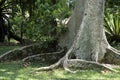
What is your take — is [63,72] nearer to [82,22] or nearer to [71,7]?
[82,22]

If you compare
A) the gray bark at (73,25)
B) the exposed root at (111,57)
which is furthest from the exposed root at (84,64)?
the gray bark at (73,25)

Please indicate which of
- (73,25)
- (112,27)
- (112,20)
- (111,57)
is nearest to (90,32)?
(73,25)

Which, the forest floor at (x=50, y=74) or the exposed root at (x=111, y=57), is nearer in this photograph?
the forest floor at (x=50, y=74)

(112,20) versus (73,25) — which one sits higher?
(73,25)

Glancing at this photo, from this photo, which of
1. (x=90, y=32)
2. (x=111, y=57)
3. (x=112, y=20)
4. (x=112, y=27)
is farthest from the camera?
(x=112, y=27)

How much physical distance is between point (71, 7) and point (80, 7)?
2.87 feet

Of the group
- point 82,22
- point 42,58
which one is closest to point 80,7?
point 82,22

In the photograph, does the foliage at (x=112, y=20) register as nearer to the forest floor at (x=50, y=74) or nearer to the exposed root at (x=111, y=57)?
the exposed root at (x=111, y=57)

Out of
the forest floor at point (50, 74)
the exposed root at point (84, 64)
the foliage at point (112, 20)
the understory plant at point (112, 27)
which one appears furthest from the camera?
the understory plant at point (112, 27)

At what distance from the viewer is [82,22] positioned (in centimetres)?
827

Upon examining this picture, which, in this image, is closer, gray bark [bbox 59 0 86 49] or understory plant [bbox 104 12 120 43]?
gray bark [bbox 59 0 86 49]

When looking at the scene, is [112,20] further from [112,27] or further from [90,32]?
[90,32]

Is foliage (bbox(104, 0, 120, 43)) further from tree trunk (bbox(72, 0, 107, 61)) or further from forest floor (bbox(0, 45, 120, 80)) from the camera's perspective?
forest floor (bbox(0, 45, 120, 80))

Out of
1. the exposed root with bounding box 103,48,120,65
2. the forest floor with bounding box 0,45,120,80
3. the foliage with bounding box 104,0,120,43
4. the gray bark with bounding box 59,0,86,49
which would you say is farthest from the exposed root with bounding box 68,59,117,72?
the foliage with bounding box 104,0,120,43
